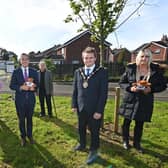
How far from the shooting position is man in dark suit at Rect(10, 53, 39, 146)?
5629 millimetres

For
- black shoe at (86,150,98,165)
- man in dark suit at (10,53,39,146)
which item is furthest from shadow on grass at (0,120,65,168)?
black shoe at (86,150,98,165)

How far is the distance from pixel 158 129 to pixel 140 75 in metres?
2.57

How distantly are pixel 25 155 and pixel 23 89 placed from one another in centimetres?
128

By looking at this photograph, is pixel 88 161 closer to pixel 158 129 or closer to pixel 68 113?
pixel 158 129

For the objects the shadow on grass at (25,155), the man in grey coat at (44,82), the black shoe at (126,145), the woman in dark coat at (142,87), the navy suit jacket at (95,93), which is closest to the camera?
the navy suit jacket at (95,93)

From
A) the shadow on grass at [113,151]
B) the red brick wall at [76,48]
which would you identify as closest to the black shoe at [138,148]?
the shadow on grass at [113,151]

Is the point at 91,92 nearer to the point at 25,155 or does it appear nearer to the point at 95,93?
the point at 95,93

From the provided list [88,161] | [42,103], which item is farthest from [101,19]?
[88,161]

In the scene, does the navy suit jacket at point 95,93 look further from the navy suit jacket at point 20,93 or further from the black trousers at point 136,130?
the navy suit jacket at point 20,93

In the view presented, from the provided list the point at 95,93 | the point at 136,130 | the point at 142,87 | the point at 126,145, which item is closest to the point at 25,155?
the point at 95,93

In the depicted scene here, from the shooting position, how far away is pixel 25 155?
530cm

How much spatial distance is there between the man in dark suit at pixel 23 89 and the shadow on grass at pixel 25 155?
10.4 inches

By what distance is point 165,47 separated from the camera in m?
52.3

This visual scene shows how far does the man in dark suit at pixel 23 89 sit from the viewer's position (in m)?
5.63
